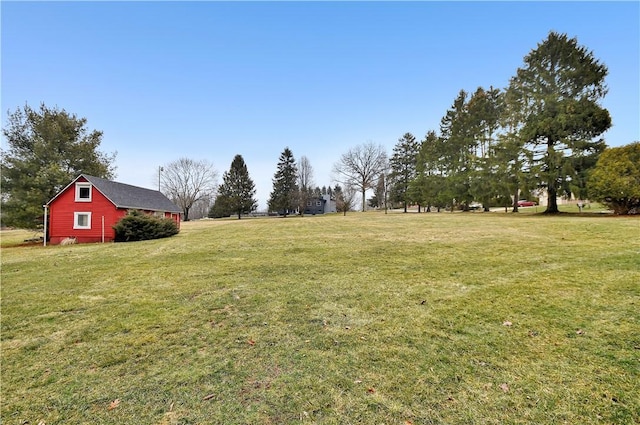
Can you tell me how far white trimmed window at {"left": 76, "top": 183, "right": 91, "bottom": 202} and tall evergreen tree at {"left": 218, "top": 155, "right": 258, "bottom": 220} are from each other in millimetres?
32571

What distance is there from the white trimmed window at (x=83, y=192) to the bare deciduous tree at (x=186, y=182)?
36147 millimetres

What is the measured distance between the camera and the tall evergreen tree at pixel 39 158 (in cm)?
2158

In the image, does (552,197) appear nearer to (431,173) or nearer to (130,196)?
(431,173)

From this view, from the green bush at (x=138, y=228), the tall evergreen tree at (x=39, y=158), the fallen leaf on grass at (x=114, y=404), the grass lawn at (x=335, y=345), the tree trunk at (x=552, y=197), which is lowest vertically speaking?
the fallen leaf on grass at (x=114, y=404)

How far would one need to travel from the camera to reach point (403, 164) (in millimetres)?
44969

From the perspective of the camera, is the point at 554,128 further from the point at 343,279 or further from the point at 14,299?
the point at 14,299

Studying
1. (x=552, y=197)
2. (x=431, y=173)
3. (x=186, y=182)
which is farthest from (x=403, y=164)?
(x=186, y=182)

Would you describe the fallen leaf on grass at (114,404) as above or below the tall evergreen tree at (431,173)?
below

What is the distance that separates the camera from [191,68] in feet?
61.8

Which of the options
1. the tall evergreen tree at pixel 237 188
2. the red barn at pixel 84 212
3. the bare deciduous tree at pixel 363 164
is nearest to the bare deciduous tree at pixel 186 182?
the tall evergreen tree at pixel 237 188

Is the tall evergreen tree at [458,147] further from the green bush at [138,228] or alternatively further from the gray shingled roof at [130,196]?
the gray shingled roof at [130,196]

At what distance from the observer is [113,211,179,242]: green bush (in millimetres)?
16516

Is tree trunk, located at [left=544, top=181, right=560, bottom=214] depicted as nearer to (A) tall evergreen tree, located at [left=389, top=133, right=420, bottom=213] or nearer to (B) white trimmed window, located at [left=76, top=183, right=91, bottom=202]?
(A) tall evergreen tree, located at [left=389, top=133, right=420, bottom=213]

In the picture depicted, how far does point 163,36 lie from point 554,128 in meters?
28.2
